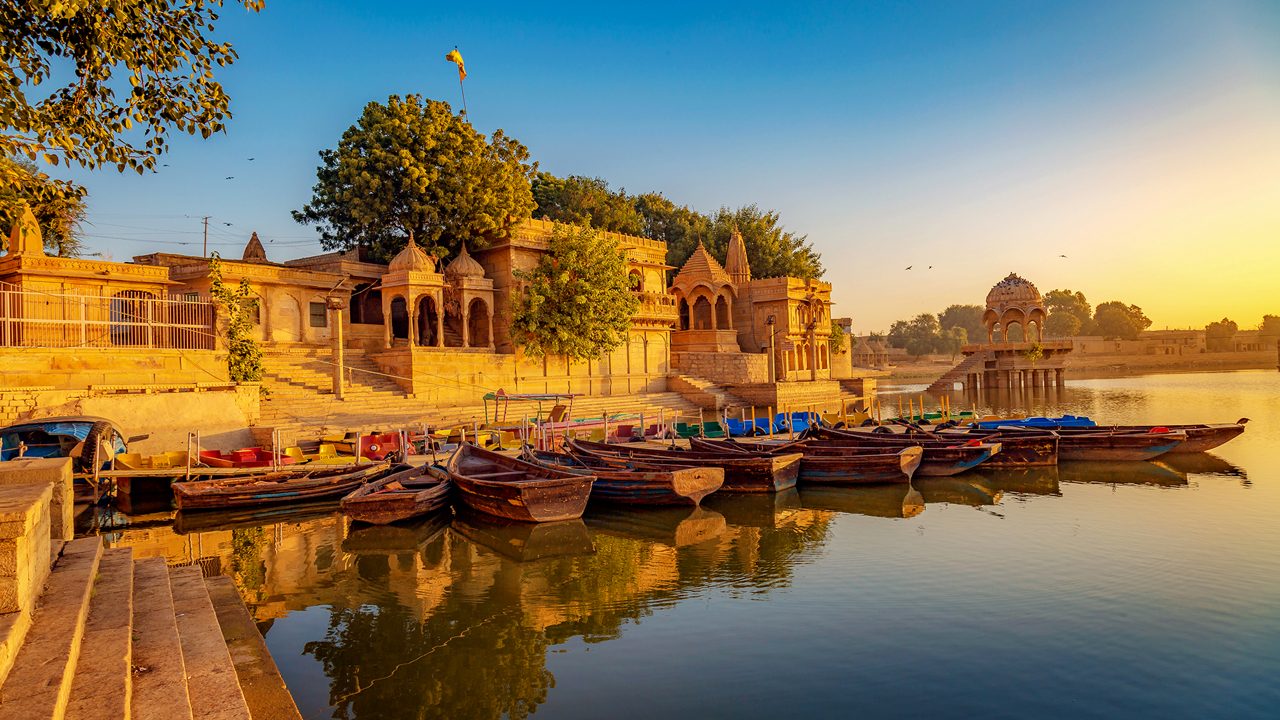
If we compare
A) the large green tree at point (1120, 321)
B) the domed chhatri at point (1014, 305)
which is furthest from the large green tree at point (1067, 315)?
the domed chhatri at point (1014, 305)

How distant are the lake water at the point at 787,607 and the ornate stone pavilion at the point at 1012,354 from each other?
1503 inches

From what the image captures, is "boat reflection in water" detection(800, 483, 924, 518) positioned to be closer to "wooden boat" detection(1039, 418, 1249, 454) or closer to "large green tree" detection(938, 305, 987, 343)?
"wooden boat" detection(1039, 418, 1249, 454)

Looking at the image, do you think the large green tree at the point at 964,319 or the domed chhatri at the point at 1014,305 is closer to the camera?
the domed chhatri at the point at 1014,305

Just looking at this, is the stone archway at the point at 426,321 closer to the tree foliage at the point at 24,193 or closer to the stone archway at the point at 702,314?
the stone archway at the point at 702,314

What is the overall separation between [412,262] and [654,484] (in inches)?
654

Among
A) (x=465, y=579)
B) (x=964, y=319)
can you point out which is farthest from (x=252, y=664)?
(x=964, y=319)

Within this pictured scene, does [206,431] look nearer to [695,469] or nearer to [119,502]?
[119,502]

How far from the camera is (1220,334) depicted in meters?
98.4

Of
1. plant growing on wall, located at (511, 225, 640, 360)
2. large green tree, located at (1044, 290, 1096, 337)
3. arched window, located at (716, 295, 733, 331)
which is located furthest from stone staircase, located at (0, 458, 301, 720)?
large green tree, located at (1044, 290, 1096, 337)

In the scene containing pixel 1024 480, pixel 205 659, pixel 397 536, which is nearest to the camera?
pixel 205 659

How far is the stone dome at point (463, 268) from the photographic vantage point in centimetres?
2997

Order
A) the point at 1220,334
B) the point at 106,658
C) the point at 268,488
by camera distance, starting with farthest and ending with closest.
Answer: the point at 1220,334 → the point at 268,488 → the point at 106,658

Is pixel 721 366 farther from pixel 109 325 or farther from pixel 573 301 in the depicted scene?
pixel 109 325

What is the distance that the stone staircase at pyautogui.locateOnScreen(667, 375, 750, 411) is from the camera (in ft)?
109
